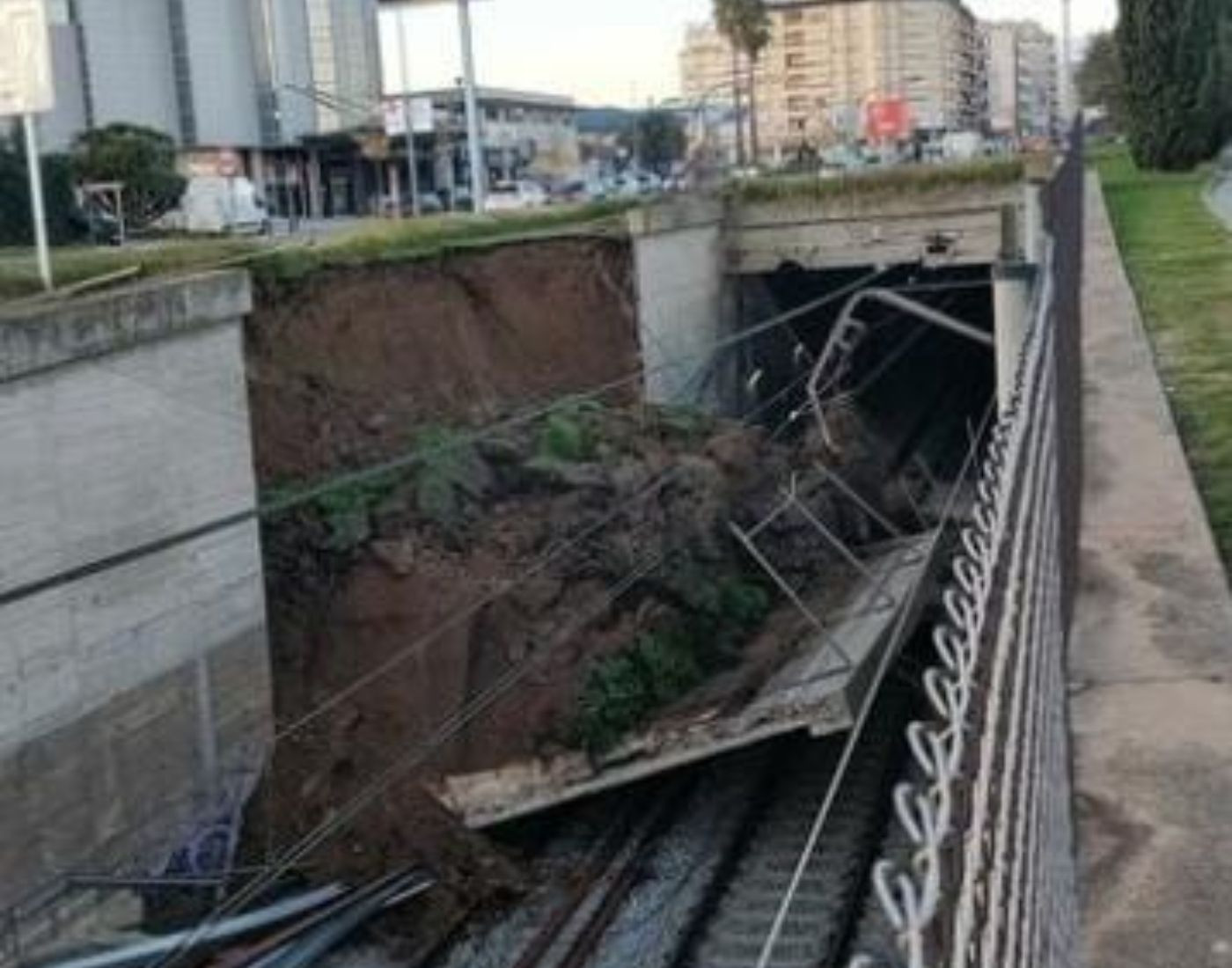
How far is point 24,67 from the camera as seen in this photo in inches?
610

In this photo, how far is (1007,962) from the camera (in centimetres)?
285

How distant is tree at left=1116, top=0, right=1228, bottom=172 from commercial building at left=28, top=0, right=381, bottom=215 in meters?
28.7

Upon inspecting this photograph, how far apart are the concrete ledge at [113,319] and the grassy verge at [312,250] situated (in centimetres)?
205

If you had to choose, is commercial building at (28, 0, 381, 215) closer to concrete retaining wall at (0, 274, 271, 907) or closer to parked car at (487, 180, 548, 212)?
parked car at (487, 180, 548, 212)

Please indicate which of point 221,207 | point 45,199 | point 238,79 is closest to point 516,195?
point 238,79

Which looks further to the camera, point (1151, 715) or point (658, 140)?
point (658, 140)

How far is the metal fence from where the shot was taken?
2.31 metres

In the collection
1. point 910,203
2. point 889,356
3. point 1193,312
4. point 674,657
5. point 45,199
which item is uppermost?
point 45,199

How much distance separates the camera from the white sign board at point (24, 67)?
15.4m

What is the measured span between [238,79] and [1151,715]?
70.4 metres

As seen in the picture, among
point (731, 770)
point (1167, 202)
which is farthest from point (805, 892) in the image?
point (1167, 202)

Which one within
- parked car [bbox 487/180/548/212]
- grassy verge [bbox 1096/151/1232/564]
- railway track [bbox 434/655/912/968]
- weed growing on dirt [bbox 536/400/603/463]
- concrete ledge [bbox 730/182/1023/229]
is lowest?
railway track [bbox 434/655/912/968]

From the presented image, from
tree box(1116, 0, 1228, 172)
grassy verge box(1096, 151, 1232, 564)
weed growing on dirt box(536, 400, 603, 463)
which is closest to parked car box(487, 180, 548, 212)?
grassy verge box(1096, 151, 1232, 564)

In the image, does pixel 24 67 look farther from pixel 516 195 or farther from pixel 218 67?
pixel 218 67
